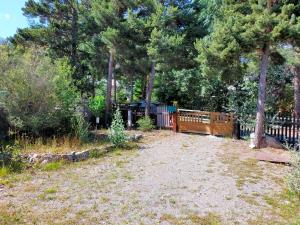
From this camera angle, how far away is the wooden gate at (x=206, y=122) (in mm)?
12433

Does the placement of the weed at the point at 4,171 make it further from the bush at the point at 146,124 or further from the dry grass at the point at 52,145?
the bush at the point at 146,124

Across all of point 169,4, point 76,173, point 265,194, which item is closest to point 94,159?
point 76,173

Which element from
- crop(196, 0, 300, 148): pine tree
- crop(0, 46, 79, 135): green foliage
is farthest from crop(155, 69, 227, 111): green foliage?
crop(0, 46, 79, 135): green foliage

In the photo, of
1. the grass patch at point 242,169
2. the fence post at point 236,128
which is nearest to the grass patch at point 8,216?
the grass patch at point 242,169

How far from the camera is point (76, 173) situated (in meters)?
7.28

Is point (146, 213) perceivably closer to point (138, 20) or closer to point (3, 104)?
→ point (3, 104)

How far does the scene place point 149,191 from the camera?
20.0 ft

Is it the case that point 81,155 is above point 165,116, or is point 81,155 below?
below

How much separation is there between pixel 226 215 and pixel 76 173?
3611mm

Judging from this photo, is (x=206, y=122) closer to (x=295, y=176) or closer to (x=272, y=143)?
(x=272, y=143)

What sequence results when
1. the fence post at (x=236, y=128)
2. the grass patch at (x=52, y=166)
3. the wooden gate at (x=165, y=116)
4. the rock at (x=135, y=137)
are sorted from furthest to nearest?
the wooden gate at (x=165, y=116)
the fence post at (x=236, y=128)
the rock at (x=135, y=137)
the grass patch at (x=52, y=166)

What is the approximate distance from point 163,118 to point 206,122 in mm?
2088

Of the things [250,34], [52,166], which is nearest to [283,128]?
[250,34]

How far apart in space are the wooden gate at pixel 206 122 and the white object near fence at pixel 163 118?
23.5 inches
